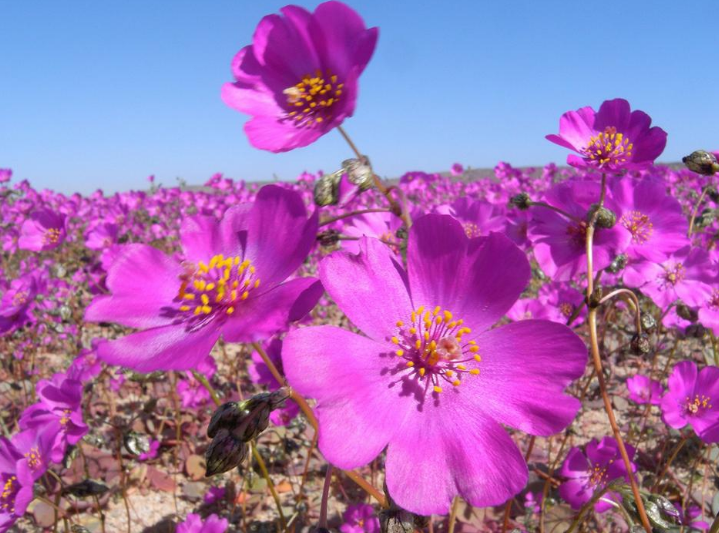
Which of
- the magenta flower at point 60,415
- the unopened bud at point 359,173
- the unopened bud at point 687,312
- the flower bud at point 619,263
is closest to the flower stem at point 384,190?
the unopened bud at point 359,173

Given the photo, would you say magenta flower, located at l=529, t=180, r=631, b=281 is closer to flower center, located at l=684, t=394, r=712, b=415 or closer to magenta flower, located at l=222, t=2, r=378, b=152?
magenta flower, located at l=222, t=2, r=378, b=152

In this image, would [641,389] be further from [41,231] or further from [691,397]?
[41,231]

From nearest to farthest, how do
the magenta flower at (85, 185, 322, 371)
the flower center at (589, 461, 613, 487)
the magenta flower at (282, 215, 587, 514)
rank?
the magenta flower at (282, 215, 587, 514) < the magenta flower at (85, 185, 322, 371) < the flower center at (589, 461, 613, 487)

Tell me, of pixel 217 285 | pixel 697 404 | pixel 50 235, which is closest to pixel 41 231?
pixel 50 235

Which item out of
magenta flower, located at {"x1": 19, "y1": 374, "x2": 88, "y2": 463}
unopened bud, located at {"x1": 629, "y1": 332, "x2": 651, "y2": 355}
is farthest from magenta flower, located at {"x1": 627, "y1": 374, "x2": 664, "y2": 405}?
magenta flower, located at {"x1": 19, "y1": 374, "x2": 88, "y2": 463}

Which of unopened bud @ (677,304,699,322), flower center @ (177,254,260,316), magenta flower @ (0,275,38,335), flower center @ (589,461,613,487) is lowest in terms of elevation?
flower center @ (589,461,613,487)

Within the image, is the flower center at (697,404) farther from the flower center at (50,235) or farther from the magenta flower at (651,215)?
the flower center at (50,235)

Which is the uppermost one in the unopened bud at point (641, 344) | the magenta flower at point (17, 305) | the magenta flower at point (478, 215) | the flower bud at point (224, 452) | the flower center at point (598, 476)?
the magenta flower at point (478, 215)
